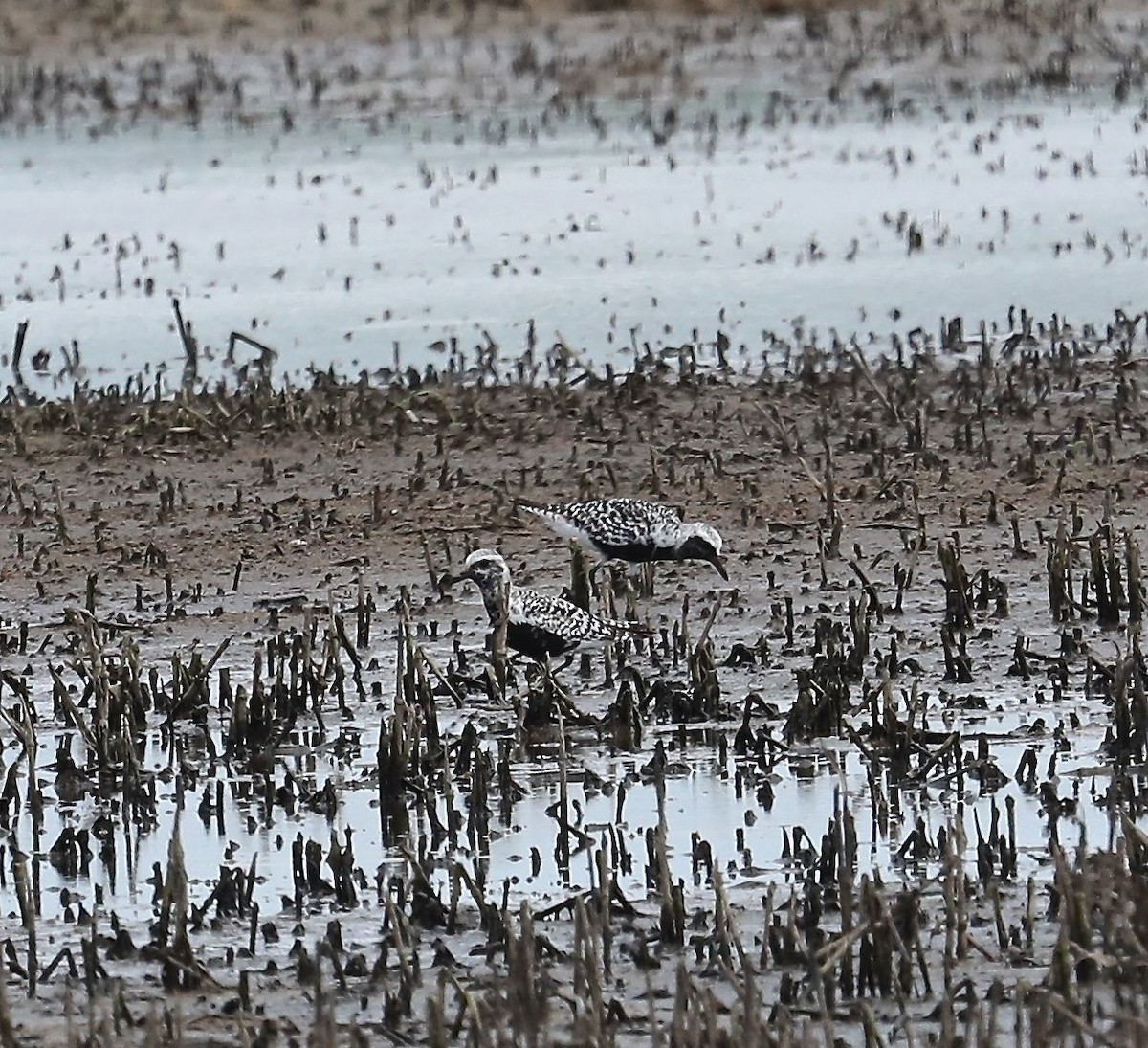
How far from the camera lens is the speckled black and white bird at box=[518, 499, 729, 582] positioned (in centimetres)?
908

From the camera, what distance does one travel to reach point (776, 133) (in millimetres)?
22156

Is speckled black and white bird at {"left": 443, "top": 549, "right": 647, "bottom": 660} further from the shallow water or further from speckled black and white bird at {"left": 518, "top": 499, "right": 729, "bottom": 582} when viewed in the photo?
the shallow water

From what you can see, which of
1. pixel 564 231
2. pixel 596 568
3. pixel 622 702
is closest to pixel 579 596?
pixel 596 568

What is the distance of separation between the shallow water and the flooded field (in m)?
0.07

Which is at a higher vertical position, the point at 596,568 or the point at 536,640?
the point at 596,568

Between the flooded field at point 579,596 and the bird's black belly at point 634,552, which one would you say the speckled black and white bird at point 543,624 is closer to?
the flooded field at point 579,596

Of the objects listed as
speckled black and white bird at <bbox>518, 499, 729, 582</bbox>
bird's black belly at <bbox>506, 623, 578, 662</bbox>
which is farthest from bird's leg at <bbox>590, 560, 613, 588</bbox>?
bird's black belly at <bbox>506, 623, 578, 662</bbox>

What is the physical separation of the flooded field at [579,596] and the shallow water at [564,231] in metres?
0.07

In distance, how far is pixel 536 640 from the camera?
8.04m

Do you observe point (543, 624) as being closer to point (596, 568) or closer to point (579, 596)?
point (579, 596)

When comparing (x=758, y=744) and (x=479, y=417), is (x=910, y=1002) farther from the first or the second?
(x=479, y=417)

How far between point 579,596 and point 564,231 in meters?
9.10

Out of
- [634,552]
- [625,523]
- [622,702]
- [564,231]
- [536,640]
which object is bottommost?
[622,702]

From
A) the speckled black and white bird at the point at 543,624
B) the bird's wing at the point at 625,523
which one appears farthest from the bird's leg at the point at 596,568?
the speckled black and white bird at the point at 543,624
